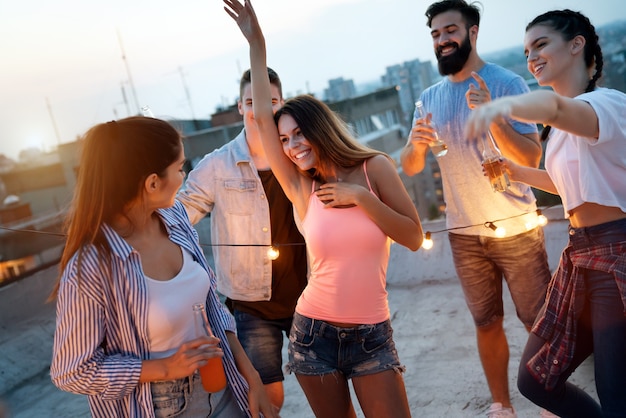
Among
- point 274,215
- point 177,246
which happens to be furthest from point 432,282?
point 177,246

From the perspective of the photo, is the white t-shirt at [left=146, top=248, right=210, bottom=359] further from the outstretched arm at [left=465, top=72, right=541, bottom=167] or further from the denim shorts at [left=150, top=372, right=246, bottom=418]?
the outstretched arm at [left=465, top=72, right=541, bottom=167]

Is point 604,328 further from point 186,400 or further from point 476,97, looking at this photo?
point 186,400

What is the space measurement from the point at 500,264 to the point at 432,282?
10.4 ft

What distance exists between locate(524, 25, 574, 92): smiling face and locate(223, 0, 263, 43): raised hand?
1105 mm

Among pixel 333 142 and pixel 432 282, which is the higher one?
pixel 333 142

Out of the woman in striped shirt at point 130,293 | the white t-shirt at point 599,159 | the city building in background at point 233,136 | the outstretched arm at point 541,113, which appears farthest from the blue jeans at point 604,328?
the city building in background at point 233,136

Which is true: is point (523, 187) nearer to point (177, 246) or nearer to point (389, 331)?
point (389, 331)

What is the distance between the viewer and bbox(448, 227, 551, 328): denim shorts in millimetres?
3129

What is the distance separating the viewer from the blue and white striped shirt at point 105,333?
178 cm

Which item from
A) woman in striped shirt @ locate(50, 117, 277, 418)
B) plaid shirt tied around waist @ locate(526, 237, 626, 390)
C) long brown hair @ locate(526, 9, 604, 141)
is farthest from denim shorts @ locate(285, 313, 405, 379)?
long brown hair @ locate(526, 9, 604, 141)

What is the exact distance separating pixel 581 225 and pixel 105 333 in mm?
1644

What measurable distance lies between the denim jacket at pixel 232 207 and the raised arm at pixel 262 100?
504mm

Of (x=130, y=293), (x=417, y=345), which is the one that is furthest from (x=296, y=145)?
(x=417, y=345)

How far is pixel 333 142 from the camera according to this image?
8.33ft
